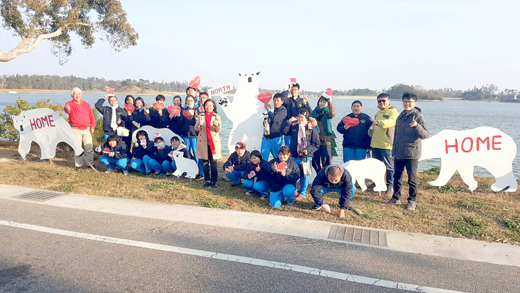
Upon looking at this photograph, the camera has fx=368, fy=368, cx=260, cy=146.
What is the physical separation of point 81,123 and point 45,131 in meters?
1.29

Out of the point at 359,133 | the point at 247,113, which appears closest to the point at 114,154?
the point at 247,113

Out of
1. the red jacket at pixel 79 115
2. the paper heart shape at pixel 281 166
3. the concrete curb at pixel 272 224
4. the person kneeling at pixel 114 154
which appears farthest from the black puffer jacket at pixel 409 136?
the red jacket at pixel 79 115

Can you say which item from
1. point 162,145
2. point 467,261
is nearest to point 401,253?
point 467,261

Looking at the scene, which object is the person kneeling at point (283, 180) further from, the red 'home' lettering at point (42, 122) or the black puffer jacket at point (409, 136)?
the red 'home' lettering at point (42, 122)

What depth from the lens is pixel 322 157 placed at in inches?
293

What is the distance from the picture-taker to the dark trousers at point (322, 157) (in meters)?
7.36

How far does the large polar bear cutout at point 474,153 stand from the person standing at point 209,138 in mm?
4023

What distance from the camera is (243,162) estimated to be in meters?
7.15

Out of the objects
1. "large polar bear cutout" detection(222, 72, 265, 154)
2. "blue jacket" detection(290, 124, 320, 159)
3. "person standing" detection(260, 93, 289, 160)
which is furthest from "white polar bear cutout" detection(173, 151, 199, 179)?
"blue jacket" detection(290, 124, 320, 159)

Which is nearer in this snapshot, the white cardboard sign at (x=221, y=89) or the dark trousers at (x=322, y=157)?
the dark trousers at (x=322, y=157)

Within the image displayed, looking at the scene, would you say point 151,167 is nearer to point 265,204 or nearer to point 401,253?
point 265,204

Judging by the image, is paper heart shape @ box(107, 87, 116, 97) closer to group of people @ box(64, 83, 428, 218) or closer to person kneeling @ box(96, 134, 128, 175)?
group of people @ box(64, 83, 428, 218)

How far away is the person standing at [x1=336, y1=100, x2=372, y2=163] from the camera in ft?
23.3

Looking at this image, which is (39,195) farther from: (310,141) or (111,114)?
(310,141)
